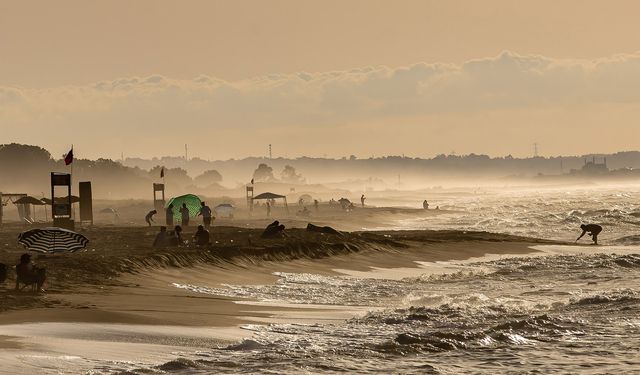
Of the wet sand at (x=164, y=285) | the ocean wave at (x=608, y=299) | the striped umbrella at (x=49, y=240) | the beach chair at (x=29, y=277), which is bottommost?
the ocean wave at (x=608, y=299)

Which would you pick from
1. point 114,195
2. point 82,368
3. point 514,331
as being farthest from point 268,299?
point 114,195

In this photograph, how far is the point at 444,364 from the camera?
51.9 ft

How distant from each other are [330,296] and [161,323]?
25.5 ft

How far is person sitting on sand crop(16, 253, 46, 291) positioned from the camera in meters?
21.2

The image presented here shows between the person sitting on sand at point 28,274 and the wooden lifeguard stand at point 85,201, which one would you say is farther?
the wooden lifeguard stand at point 85,201

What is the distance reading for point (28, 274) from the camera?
21266 millimetres

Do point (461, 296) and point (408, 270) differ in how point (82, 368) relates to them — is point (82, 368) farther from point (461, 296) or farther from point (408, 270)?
point (408, 270)

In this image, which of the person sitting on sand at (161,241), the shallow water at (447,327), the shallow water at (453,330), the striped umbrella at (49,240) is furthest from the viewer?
the person sitting on sand at (161,241)

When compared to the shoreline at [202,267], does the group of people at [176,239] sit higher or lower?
higher

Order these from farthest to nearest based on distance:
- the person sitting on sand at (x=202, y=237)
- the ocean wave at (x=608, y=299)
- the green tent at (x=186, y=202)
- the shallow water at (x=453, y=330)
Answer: the green tent at (x=186, y=202) < the person sitting on sand at (x=202, y=237) < the ocean wave at (x=608, y=299) < the shallow water at (x=453, y=330)

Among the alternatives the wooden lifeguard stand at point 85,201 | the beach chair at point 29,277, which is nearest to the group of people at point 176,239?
the beach chair at point 29,277

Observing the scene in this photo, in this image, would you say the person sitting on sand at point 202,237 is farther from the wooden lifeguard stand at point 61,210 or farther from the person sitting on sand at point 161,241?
the wooden lifeguard stand at point 61,210

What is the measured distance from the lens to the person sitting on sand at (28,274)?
69.6 feet

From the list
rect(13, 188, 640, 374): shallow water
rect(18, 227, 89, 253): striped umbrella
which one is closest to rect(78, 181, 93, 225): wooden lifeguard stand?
rect(13, 188, 640, 374): shallow water
